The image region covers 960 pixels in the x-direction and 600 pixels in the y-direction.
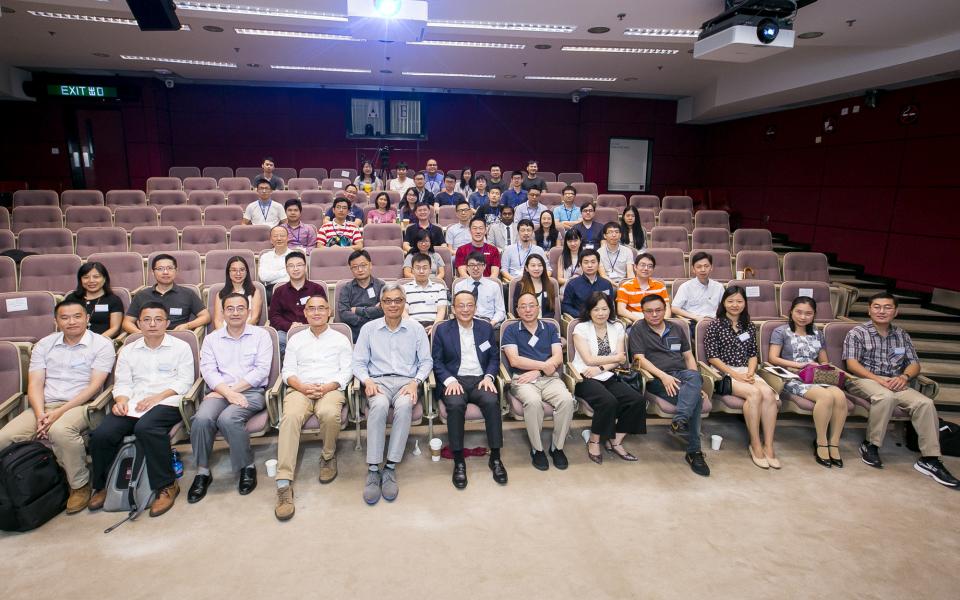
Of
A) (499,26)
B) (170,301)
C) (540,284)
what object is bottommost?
(170,301)

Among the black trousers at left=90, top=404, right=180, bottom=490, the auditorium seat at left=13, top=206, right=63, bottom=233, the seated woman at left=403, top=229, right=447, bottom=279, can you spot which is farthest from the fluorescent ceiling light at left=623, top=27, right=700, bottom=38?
the auditorium seat at left=13, top=206, right=63, bottom=233

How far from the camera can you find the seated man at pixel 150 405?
2650 mm

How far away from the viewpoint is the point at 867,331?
355cm

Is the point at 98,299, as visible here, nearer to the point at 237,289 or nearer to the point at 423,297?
the point at 237,289

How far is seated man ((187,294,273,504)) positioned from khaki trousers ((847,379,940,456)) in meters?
3.91

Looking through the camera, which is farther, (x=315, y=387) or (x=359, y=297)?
(x=359, y=297)

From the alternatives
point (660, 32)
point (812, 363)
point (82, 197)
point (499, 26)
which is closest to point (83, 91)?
point (82, 197)

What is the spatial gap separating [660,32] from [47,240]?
7.00 m

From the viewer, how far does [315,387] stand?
2982mm

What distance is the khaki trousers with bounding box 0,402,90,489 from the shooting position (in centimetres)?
260

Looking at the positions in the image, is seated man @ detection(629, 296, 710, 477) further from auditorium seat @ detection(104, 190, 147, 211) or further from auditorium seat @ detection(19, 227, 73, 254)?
auditorium seat @ detection(104, 190, 147, 211)

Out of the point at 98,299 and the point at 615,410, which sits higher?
the point at 98,299

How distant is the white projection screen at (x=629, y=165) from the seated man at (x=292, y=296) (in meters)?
9.13

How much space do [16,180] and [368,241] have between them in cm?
892
